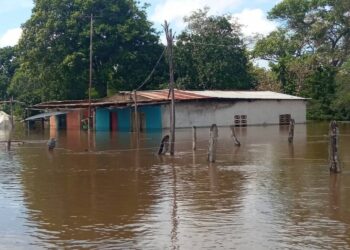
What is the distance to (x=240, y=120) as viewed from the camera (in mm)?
45594

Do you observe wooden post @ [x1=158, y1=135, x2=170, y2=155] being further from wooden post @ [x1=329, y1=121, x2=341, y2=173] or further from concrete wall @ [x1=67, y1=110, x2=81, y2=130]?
concrete wall @ [x1=67, y1=110, x2=81, y2=130]

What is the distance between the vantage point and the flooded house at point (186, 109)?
43188 millimetres

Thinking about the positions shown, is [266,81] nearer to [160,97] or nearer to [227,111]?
[227,111]

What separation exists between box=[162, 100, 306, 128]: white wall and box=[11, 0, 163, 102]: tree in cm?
978

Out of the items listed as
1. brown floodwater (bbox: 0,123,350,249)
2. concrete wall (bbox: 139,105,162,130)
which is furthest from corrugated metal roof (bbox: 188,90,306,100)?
brown floodwater (bbox: 0,123,350,249)

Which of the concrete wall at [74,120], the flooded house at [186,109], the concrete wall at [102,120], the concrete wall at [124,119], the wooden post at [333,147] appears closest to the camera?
the wooden post at [333,147]

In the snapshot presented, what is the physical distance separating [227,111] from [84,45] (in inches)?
582

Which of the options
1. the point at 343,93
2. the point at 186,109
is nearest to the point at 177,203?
the point at 186,109

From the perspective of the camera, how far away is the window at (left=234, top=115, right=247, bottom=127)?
45.4 metres

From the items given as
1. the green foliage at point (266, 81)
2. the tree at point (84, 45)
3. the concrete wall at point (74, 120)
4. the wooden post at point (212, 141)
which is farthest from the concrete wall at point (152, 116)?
the wooden post at point (212, 141)

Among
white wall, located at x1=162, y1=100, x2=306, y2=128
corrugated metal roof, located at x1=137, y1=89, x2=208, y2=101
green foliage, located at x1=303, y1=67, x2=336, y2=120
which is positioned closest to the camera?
corrugated metal roof, located at x1=137, y1=89, x2=208, y2=101

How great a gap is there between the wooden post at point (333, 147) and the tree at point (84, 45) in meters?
36.8

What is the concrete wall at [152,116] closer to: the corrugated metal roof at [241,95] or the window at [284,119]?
the corrugated metal roof at [241,95]

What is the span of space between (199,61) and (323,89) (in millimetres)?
12648
